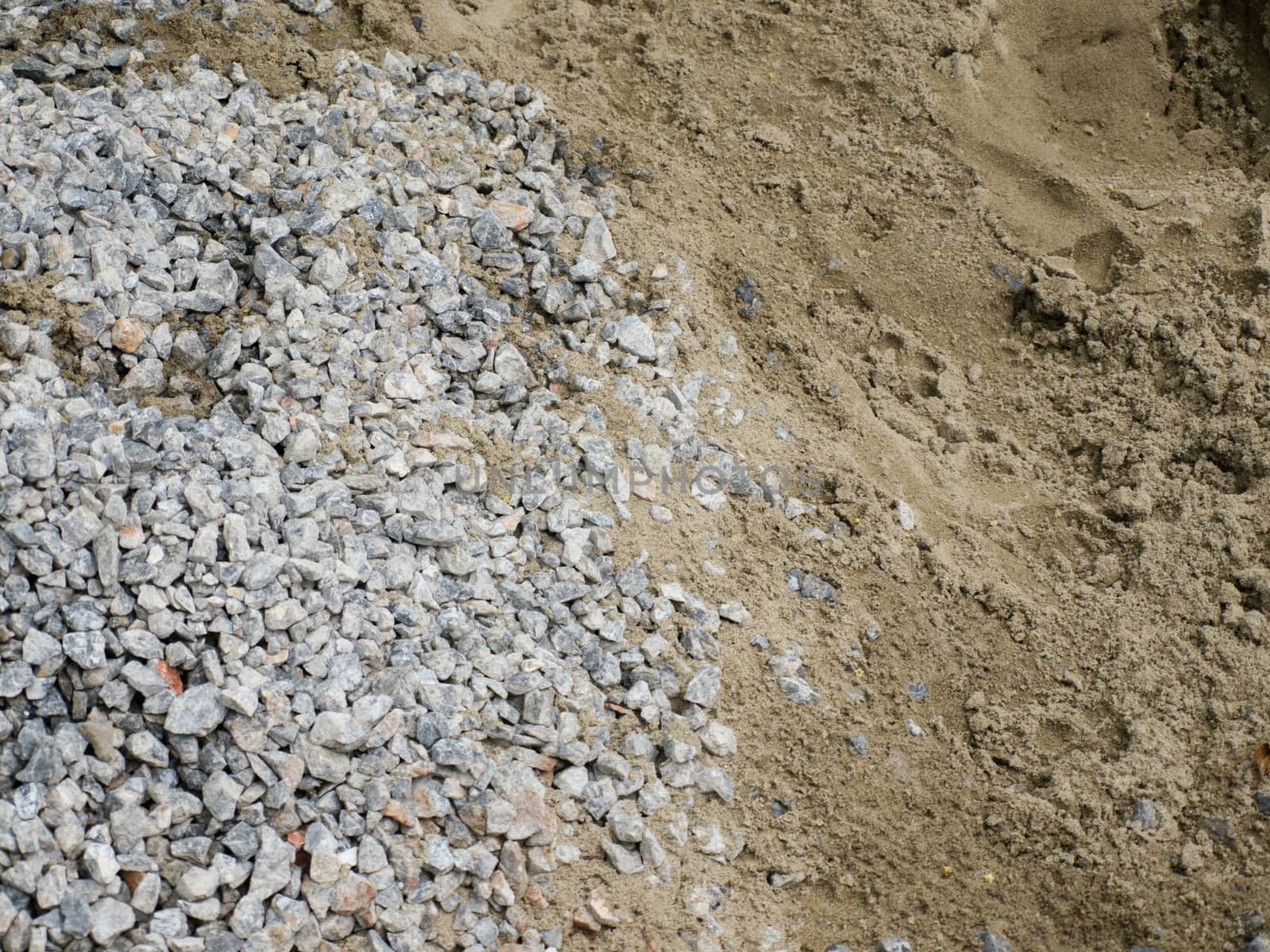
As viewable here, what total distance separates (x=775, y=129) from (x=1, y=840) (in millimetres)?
3701

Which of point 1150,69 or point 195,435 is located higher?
point 1150,69

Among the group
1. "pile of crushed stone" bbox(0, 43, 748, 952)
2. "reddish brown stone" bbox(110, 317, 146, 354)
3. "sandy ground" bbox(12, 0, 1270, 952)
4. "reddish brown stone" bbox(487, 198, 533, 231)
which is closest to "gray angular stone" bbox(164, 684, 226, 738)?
"pile of crushed stone" bbox(0, 43, 748, 952)

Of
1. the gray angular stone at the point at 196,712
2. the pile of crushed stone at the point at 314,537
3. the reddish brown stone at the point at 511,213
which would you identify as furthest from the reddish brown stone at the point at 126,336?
the reddish brown stone at the point at 511,213

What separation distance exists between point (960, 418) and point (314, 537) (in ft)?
7.64

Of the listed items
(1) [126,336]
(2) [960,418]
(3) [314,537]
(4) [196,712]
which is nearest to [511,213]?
(1) [126,336]

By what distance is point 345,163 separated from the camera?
3.95 m

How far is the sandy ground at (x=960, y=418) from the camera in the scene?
3.17m

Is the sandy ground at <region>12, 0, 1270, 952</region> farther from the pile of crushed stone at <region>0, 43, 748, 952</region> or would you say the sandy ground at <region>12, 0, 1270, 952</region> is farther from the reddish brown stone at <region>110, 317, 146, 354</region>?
the reddish brown stone at <region>110, 317, 146, 354</region>

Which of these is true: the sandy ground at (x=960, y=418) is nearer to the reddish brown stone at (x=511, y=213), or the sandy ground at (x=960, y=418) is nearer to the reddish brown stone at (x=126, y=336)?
the reddish brown stone at (x=511, y=213)

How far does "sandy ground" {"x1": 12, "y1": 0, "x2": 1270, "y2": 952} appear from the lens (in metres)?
3.17

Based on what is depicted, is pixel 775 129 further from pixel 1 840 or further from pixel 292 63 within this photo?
pixel 1 840

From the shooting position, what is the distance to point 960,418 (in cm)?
407

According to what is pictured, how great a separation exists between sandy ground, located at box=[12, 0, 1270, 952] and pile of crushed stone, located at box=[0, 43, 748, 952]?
0.73 feet

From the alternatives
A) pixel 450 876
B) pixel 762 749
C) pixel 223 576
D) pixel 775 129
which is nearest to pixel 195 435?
pixel 223 576
